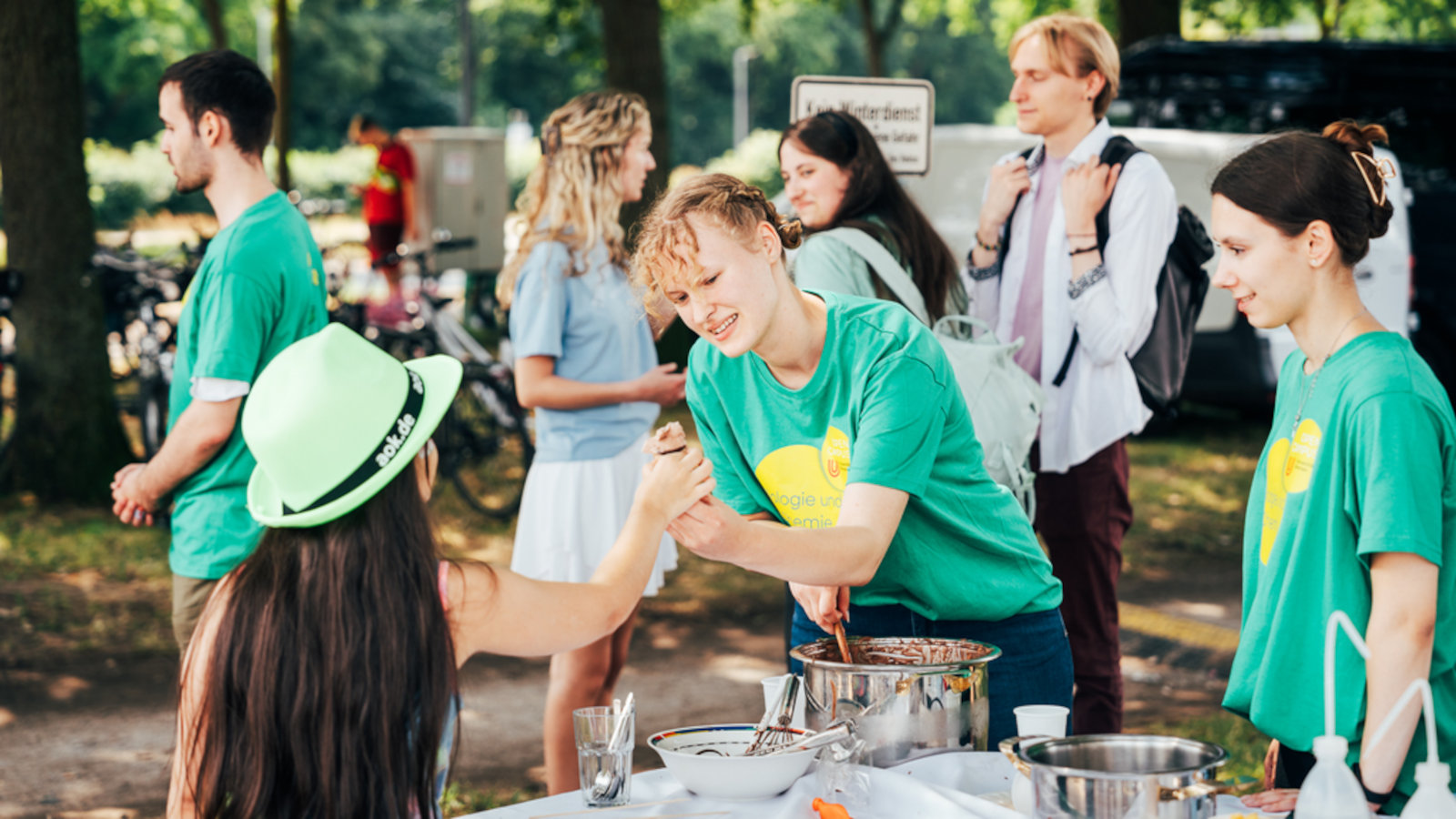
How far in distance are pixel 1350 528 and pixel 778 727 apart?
96 cm

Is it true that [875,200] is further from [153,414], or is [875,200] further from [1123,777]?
[153,414]

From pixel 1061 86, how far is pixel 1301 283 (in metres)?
1.92

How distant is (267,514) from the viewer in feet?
6.62

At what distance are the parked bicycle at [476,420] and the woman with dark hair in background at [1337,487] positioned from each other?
6.63m

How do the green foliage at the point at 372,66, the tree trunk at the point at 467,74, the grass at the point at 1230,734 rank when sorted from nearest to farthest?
the grass at the point at 1230,734 < the tree trunk at the point at 467,74 < the green foliage at the point at 372,66

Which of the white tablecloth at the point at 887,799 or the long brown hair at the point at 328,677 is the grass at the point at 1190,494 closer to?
the white tablecloth at the point at 887,799

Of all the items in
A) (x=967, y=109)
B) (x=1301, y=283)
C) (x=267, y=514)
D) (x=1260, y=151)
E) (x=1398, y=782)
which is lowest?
(x=1398, y=782)

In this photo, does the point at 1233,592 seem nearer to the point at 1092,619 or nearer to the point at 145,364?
the point at 1092,619

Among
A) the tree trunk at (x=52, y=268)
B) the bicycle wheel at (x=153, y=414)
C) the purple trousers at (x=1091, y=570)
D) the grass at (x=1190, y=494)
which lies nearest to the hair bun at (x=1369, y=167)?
the purple trousers at (x=1091, y=570)

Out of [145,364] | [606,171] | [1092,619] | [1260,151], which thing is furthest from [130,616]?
[1260,151]

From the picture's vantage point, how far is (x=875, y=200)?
4008 millimetres

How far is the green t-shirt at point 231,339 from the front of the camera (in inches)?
136

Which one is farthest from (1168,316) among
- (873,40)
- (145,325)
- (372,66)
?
(372,66)

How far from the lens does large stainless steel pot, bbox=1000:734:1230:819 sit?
6.03 feet
